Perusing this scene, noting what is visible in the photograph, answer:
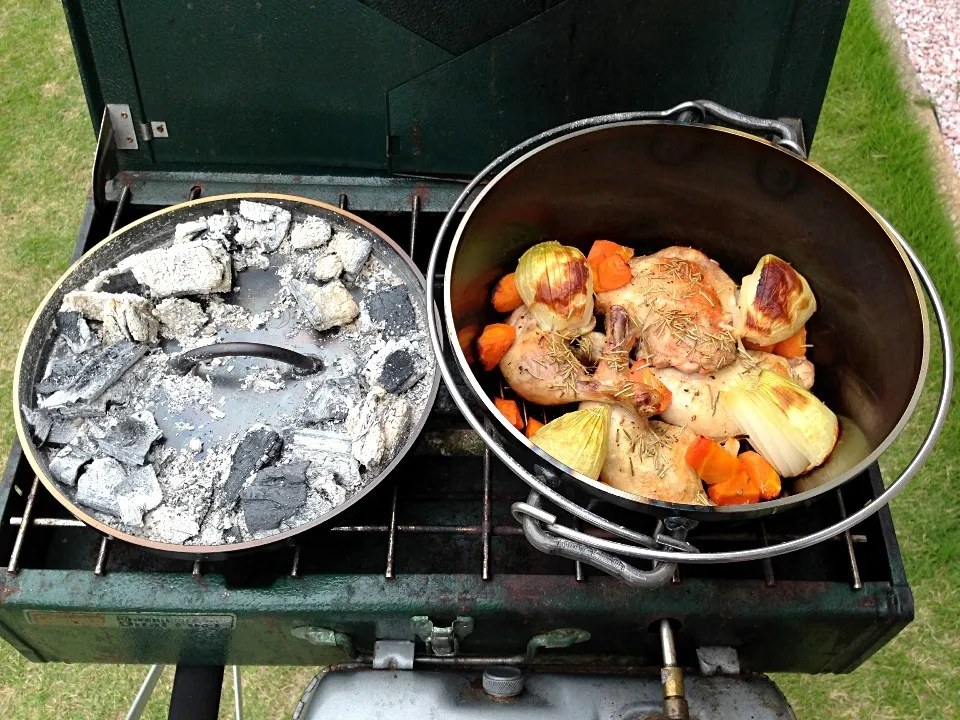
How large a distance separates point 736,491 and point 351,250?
1.09 metres

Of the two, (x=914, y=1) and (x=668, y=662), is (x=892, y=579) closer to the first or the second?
(x=668, y=662)

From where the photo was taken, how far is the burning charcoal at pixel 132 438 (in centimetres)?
171

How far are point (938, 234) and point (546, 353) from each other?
2.86 meters

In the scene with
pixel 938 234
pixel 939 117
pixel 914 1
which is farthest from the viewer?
pixel 914 1

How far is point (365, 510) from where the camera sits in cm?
190

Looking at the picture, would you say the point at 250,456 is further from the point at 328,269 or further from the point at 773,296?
the point at 773,296

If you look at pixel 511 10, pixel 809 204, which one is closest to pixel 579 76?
pixel 511 10

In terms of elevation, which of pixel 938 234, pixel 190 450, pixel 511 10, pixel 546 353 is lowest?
pixel 938 234

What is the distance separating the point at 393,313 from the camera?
76.2 inches

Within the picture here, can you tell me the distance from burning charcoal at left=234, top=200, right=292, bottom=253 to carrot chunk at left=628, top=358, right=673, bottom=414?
97cm

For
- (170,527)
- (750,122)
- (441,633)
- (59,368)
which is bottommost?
(441,633)

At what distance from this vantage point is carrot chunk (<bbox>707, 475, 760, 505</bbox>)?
168cm

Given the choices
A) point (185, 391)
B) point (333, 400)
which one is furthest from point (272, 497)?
point (185, 391)

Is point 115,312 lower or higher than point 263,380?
higher
